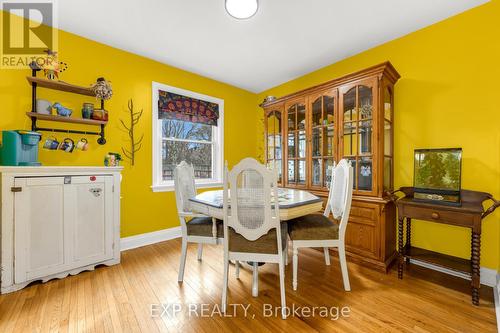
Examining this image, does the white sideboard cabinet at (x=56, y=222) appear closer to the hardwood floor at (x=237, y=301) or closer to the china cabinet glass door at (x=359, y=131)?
the hardwood floor at (x=237, y=301)

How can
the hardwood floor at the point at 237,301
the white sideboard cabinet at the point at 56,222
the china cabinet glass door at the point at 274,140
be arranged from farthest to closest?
1. the china cabinet glass door at the point at 274,140
2. the white sideboard cabinet at the point at 56,222
3. the hardwood floor at the point at 237,301

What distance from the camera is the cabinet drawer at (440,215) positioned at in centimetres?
171

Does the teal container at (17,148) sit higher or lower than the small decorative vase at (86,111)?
lower

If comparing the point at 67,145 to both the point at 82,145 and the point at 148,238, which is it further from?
the point at 148,238

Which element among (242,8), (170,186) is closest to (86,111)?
(170,186)

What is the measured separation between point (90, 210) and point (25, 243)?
51cm

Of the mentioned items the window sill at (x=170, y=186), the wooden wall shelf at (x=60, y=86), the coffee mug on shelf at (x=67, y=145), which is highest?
the wooden wall shelf at (x=60, y=86)

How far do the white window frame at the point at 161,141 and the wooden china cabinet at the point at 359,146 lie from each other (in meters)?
1.39

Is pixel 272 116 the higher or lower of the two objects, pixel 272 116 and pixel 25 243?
the higher

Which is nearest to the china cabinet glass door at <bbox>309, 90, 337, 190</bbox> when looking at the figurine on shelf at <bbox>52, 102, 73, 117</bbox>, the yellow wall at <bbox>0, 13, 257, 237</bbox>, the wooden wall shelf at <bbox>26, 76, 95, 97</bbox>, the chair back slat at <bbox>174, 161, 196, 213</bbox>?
the chair back slat at <bbox>174, 161, 196, 213</bbox>

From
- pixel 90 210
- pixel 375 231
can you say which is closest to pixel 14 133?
pixel 90 210

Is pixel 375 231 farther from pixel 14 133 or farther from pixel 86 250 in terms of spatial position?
pixel 14 133

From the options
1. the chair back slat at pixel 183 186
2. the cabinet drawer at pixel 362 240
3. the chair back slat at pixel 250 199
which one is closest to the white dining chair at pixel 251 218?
the chair back slat at pixel 250 199

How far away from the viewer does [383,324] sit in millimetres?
1477
